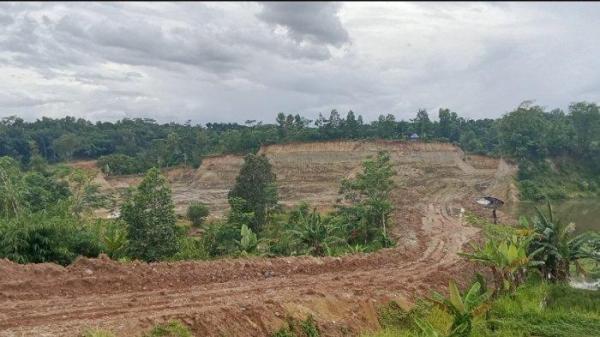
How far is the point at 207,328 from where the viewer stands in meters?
8.93

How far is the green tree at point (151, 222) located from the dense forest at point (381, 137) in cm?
3616

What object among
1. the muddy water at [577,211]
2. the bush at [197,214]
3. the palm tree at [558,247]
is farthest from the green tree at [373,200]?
the muddy water at [577,211]

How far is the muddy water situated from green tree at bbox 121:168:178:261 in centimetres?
2334

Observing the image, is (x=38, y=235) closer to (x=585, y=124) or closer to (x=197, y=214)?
(x=197, y=214)

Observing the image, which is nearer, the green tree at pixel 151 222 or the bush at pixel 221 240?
the green tree at pixel 151 222

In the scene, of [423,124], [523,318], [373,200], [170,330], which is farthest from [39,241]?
[423,124]

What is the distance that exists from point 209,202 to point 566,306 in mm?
37396

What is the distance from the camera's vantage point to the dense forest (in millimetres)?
56031

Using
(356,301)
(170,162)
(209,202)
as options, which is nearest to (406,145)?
(209,202)

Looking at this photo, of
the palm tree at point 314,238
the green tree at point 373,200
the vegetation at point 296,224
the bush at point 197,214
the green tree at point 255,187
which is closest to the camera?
the palm tree at point 314,238

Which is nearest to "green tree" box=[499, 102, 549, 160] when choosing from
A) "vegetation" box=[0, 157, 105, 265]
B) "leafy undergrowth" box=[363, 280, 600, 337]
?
"leafy undergrowth" box=[363, 280, 600, 337]

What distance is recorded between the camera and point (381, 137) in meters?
64.2

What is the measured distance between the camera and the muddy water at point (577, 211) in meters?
33.2

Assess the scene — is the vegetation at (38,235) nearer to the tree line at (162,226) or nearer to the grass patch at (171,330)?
the tree line at (162,226)
